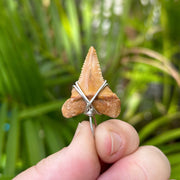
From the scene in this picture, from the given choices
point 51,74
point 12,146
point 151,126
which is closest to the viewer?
point 12,146

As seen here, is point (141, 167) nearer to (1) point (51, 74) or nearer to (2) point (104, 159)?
(2) point (104, 159)

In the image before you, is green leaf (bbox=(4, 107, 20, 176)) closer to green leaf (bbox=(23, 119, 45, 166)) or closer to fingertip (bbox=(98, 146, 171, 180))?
green leaf (bbox=(23, 119, 45, 166))

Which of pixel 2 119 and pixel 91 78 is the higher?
pixel 91 78

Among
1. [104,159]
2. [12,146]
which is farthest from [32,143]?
[104,159]

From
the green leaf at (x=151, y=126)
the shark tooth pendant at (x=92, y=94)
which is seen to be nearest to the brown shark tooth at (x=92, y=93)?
the shark tooth pendant at (x=92, y=94)

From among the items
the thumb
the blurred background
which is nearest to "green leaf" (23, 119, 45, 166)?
the blurred background

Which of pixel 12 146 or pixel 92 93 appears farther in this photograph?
pixel 12 146

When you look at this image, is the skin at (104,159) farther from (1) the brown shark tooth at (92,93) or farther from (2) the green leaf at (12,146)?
(2) the green leaf at (12,146)
